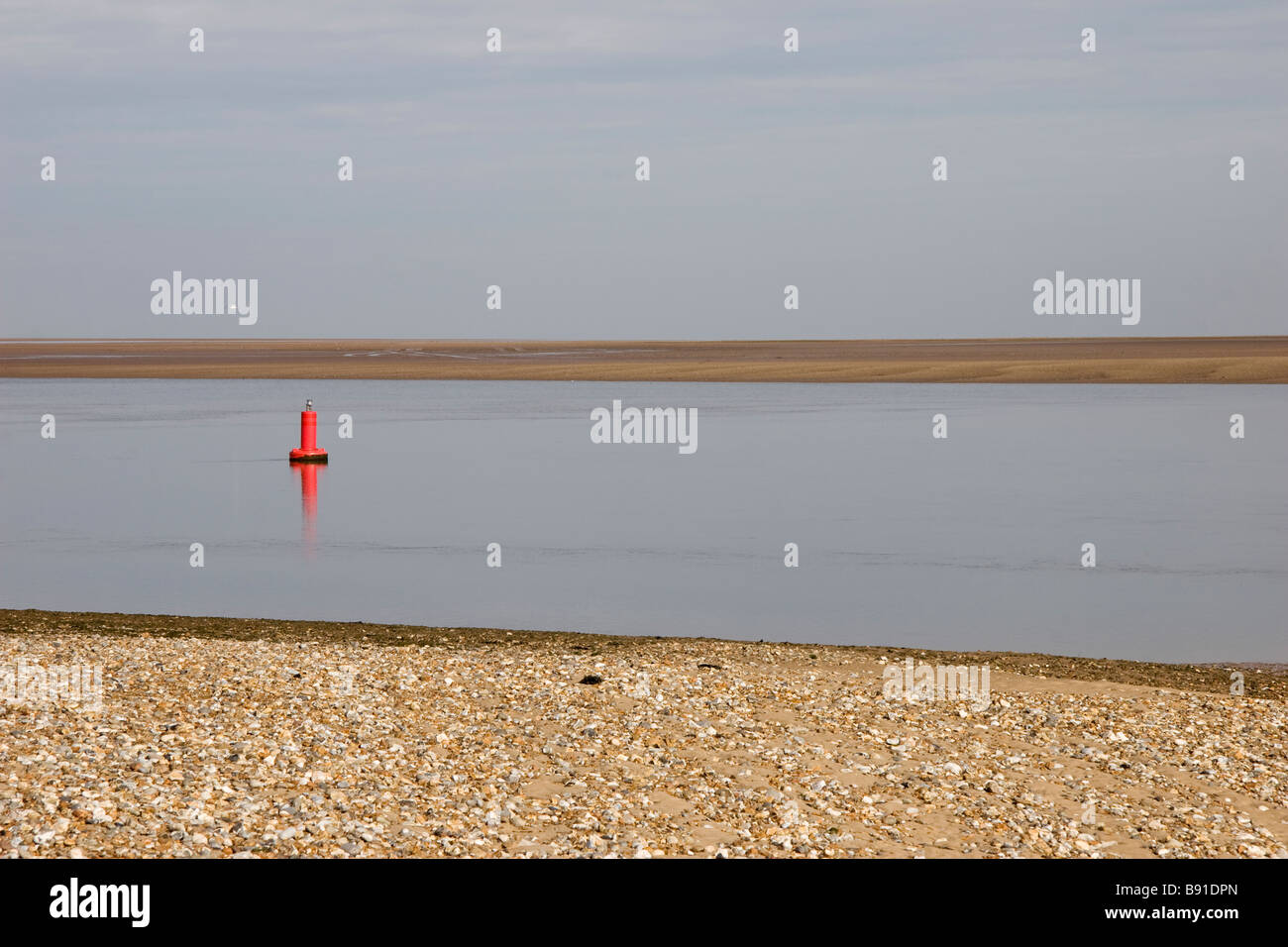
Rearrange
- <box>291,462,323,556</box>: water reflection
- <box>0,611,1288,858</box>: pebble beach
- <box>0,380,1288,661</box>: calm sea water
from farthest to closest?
<box>291,462,323,556</box>: water reflection → <box>0,380,1288,661</box>: calm sea water → <box>0,611,1288,858</box>: pebble beach

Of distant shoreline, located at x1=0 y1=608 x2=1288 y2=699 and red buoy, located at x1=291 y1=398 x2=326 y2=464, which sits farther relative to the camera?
red buoy, located at x1=291 y1=398 x2=326 y2=464

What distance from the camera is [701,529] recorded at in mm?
26031

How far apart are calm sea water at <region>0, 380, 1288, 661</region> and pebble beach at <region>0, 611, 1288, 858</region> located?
4.48 metres

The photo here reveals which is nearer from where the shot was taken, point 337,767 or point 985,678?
point 337,767

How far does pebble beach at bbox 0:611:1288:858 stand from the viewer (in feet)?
28.0

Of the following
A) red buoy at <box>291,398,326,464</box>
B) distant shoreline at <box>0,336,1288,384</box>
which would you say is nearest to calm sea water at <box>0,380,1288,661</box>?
A: red buoy at <box>291,398,326,464</box>

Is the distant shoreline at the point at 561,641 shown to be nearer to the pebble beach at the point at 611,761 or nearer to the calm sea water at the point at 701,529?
the pebble beach at the point at 611,761

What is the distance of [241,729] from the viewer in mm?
10547

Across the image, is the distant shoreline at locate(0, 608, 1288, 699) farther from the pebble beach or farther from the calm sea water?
the calm sea water

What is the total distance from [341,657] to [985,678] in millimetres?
6298

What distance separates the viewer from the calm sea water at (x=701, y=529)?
18844 millimetres
